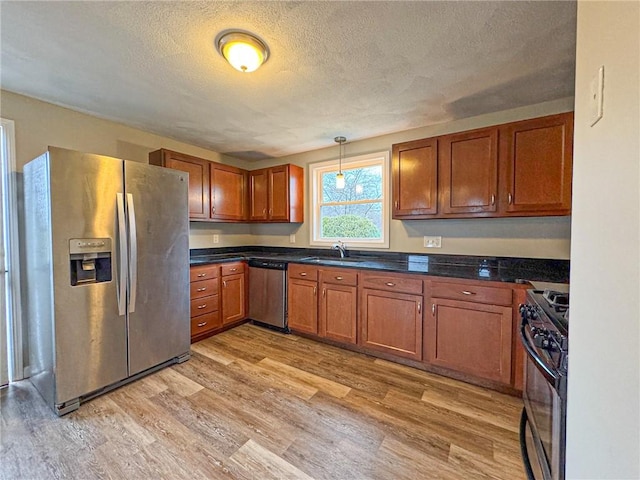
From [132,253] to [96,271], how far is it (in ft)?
0.85

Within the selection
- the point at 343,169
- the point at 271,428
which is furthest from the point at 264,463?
the point at 343,169

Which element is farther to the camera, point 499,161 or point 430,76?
point 499,161

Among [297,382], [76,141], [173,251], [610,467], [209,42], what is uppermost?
[209,42]

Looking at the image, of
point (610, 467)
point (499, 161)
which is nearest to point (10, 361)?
point (610, 467)

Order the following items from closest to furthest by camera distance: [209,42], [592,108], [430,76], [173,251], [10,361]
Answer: [592,108], [209,42], [430,76], [10,361], [173,251]

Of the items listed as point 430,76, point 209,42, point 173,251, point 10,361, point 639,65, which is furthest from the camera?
point 173,251

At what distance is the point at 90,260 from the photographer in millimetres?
1955

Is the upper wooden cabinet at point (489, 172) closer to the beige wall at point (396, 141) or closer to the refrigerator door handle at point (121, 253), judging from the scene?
the beige wall at point (396, 141)

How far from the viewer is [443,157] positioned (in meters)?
2.48

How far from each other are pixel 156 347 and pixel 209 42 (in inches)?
92.2

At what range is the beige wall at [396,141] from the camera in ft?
7.47

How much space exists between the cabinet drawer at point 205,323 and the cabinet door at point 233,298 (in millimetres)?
94

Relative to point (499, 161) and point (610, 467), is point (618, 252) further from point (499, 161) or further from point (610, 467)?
point (499, 161)

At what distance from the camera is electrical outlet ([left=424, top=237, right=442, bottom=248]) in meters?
2.86
